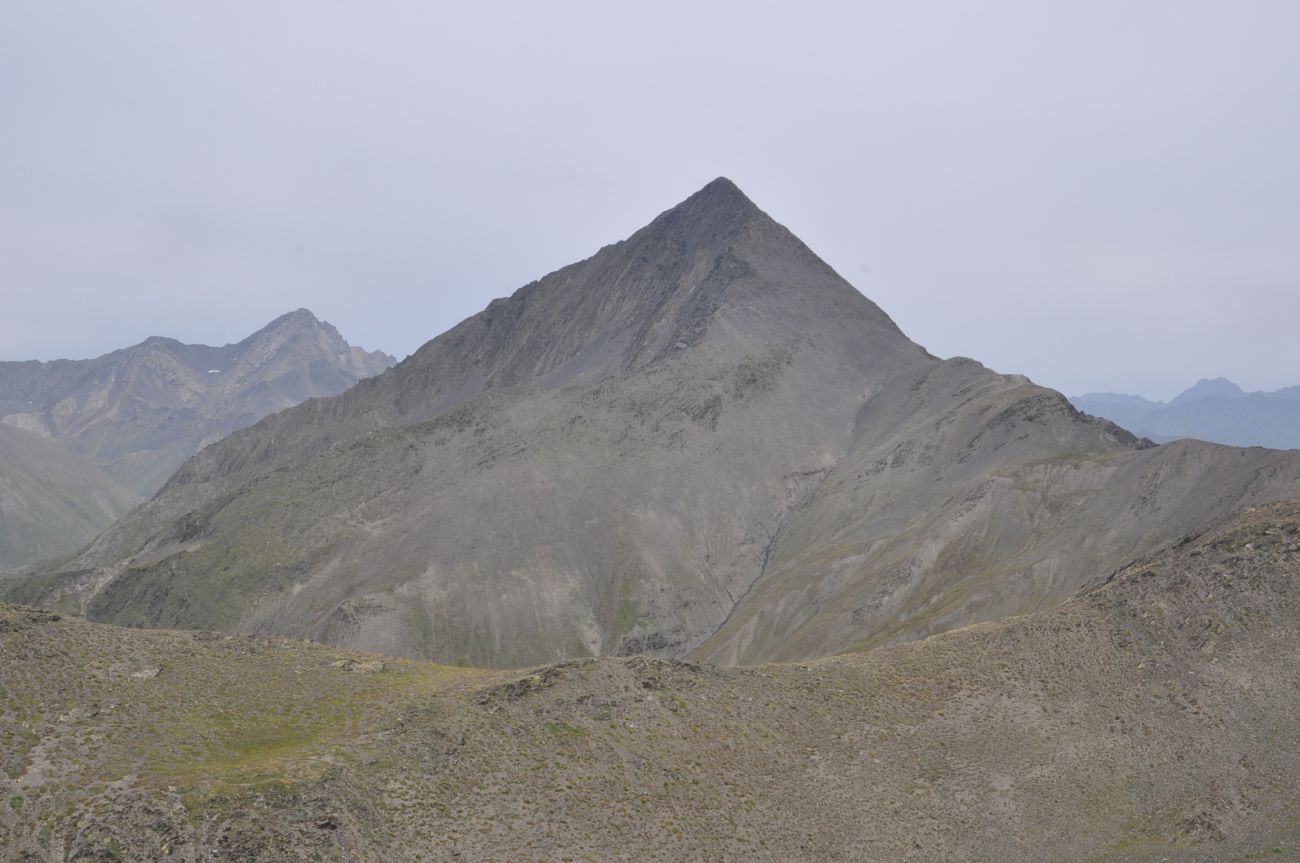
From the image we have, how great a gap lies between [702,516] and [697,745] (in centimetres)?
8845

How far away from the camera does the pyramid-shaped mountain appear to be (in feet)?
276

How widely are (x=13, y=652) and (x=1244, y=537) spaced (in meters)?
55.3

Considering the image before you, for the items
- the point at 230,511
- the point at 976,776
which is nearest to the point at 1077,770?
the point at 976,776

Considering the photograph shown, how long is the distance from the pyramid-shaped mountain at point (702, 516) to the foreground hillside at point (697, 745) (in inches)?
1317

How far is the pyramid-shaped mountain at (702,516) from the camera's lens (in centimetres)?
8425

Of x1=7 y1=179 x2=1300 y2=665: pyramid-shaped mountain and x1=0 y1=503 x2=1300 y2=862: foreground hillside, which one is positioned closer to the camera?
x1=0 y1=503 x2=1300 y2=862: foreground hillside

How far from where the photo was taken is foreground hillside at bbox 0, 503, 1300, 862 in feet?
92.8

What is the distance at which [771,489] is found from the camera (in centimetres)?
13175

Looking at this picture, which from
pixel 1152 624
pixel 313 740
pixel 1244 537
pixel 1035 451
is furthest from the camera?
pixel 1035 451

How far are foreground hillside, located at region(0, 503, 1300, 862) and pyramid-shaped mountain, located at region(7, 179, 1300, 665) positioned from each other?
33439 mm

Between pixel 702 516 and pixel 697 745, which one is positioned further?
pixel 702 516

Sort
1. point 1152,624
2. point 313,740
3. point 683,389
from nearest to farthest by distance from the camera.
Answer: point 313,740 → point 1152,624 → point 683,389

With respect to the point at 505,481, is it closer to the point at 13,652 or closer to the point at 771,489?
the point at 771,489

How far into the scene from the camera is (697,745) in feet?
119
